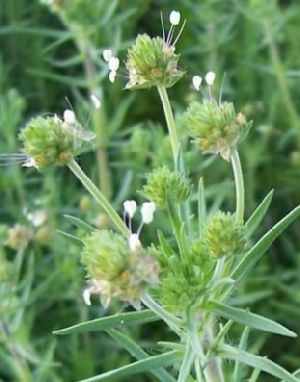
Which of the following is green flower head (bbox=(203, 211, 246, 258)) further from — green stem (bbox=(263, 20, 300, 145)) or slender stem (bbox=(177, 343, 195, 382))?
green stem (bbox=(263, 20, 300, 145))

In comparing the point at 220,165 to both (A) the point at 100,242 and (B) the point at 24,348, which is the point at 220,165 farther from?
(A) the point at 100,242

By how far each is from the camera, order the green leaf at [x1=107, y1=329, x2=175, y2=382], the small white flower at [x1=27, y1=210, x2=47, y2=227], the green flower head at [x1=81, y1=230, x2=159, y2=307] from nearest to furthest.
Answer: the green flower head at [x1=81, y1=230, x2=159, y2=307]
the green leaf at [x1=107, y1=329, x2=175, y2=382]
the small white flower at [x1=27, y1=210, x2=47, y2=227]

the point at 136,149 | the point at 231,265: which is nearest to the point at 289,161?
the point at 136,149

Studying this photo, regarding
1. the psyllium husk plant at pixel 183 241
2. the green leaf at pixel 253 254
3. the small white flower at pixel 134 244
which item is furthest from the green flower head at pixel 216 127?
the small white flower at pixel 134 244

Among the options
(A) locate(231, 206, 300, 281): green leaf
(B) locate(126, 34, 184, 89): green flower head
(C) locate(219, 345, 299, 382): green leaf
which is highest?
(B) locate(126, 34, 184, 89): green flower head

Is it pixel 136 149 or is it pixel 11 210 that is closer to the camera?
pixel 136 149

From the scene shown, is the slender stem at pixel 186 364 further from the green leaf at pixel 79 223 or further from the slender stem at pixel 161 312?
the green leaf at pixel 79 223

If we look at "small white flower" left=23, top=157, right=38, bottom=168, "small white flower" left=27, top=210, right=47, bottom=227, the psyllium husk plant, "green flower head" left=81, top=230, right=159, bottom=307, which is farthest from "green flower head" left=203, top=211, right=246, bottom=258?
"small white flower" left=27, top=210, right=47, bottom=227

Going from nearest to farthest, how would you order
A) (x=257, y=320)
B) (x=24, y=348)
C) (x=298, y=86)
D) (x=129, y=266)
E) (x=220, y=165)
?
(x=129, y=266) < (x=257, y=320) < (x=24, y=348) < (x=220, y=165) < (x=298, y=86)
